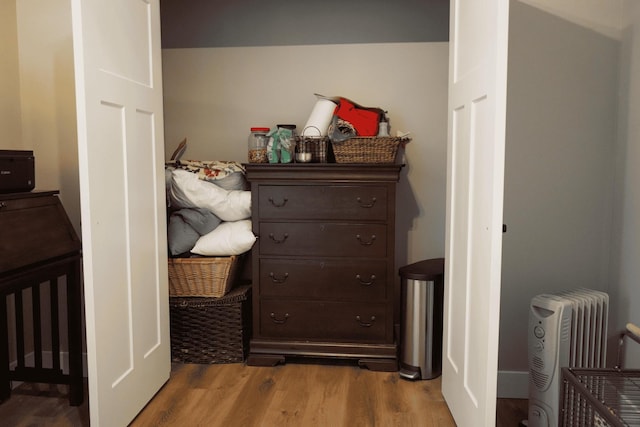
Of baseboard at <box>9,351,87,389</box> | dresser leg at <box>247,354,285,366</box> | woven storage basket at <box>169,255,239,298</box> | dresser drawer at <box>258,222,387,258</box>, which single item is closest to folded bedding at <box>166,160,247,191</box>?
dresser drawer at <box>258,222,387,258</box>

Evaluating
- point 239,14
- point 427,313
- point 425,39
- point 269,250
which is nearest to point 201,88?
point 239,14

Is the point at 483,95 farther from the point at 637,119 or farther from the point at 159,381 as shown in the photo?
the point at 159,381

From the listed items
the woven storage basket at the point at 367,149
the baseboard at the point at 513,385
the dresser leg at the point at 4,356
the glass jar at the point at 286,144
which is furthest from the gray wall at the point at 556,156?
the dresser leg at the point at 4,356

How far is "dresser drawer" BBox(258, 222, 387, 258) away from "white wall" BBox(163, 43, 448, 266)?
0.47 meters

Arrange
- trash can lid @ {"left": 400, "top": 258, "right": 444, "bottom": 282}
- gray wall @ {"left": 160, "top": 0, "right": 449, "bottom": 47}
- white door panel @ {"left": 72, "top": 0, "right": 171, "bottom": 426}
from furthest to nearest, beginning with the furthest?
gray wall @ {"left": 160, "top": 0, "right": 449, "bottom": 47}
trash can lid @ {"left": 400, "top": 258, "right": 444, "bottom": 282}
white door panel @ {"left": 72, "top": 0, "right": 171, "bottom": 426}

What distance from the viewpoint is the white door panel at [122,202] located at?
1872 millimetres

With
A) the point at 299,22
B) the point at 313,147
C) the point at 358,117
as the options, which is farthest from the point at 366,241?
the point at 299,22

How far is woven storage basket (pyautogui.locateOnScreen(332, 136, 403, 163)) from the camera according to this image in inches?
108

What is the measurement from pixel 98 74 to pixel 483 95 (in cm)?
135

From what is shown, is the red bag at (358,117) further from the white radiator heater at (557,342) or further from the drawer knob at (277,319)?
the white radiator heater at (557,342)

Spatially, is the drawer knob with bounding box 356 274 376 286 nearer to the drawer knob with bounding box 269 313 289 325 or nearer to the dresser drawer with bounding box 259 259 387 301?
the dresser drawer with bounding box 259 259 387 301

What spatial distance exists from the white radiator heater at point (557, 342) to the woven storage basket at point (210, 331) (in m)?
1.50

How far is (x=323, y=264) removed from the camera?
112 inches

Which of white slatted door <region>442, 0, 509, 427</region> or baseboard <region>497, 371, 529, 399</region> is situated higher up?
white slatted door <region>442, 0, 509, 427</region>
